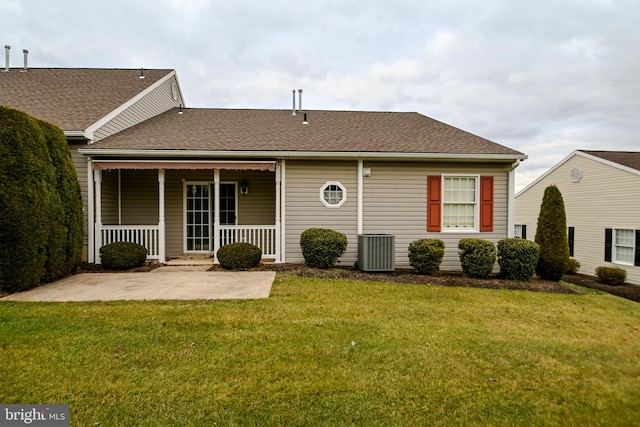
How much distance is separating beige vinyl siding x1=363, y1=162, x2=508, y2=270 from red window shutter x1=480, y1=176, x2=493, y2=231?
0.76 ft

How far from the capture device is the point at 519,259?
815 centimetres

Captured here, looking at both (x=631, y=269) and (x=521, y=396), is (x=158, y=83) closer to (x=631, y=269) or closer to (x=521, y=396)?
(x=521, y=396)

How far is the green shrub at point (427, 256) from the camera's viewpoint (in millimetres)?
8219

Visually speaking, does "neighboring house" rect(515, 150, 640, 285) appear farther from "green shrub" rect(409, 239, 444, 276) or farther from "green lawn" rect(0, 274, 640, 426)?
"green lawn" rect(0, 274, 640, 426)

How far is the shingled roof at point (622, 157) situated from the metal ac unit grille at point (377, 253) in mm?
13182

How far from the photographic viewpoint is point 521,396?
293 cm

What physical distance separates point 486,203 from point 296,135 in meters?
5.78

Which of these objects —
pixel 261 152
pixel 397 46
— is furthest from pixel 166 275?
pixel 397 46

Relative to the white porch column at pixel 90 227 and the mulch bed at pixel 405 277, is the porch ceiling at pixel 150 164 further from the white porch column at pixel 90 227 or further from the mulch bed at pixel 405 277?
the mulch bed at pixel 405 277

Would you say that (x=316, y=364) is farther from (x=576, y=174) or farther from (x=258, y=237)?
(x=576, y=174)

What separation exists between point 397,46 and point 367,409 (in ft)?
44.3

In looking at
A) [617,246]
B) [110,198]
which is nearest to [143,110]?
[110,198]

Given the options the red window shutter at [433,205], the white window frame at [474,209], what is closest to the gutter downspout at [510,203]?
the white window frame at [474,209]

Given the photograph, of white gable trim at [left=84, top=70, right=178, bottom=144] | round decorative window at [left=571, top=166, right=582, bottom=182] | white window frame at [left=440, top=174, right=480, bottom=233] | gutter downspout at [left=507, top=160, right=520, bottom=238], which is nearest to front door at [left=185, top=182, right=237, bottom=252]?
white gable trim at [left=84, top=70, right=178, bottom=144]
